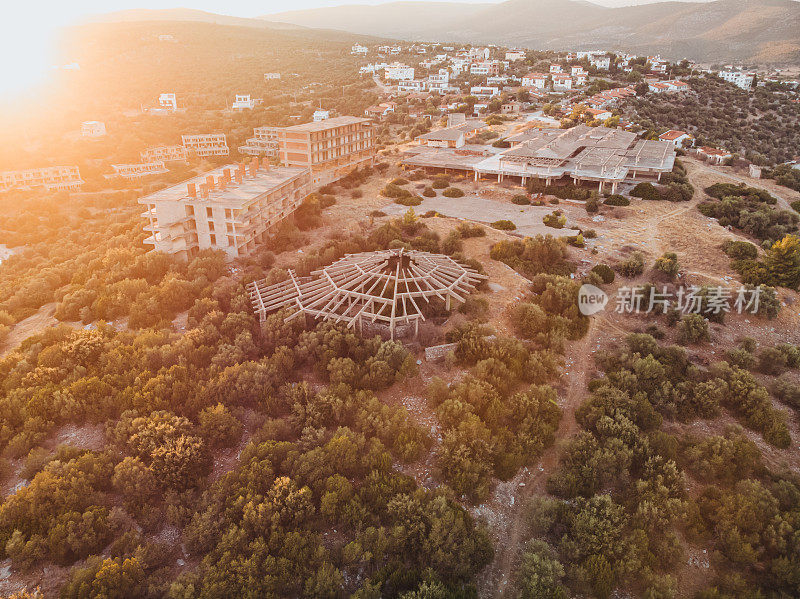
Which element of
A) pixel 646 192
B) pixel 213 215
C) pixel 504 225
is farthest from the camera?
pixel 646 192

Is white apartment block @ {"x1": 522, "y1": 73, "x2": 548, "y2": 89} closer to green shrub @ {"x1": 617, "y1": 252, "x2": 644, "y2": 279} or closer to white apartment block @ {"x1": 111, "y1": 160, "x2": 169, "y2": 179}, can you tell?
white apartment block @ {"x1": 111, "y1": 160, "x2": 169, "y2": 179}

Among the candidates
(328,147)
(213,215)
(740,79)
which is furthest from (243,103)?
(740,79)

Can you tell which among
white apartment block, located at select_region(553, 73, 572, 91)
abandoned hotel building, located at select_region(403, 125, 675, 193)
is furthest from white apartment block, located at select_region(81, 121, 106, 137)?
white apartment block, located at select_region(553, 73, 572, 91)

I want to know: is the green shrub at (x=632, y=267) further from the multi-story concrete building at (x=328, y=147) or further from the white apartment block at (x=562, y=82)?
the white apartment block at (x=562, y=82)

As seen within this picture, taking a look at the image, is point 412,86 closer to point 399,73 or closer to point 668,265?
point 399,73

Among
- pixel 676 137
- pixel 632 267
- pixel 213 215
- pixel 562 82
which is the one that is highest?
pixel 562 82

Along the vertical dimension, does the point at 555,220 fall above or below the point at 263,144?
below

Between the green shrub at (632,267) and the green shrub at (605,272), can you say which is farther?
the green shrub at (632,267)

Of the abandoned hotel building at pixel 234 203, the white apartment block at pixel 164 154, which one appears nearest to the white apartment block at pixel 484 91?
the white apartment block at pixel 164 154
